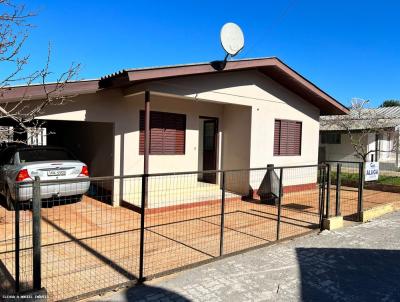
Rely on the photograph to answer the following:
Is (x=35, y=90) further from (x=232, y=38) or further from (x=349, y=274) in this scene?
(x=349, y=274)

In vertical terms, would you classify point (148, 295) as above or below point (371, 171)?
below

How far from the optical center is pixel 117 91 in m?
8.56

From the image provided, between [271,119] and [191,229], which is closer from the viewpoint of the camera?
[191,229]

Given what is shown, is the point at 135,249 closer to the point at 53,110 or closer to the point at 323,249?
the point at 323,249

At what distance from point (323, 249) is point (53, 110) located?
238 inches

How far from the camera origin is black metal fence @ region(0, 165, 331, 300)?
4.04 meters

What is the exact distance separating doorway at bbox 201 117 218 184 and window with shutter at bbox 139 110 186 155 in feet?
4.36

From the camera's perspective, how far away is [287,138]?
11586 millimetres

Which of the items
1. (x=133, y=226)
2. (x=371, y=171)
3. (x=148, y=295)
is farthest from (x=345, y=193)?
(x=148, y=295)


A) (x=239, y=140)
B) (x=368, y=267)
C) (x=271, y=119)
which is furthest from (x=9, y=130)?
(x=271, y=119)

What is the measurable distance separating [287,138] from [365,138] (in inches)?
436

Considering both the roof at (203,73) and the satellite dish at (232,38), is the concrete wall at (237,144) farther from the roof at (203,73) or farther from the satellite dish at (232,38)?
the satellite dish at (232,38)

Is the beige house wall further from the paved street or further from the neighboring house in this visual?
the neighboring house

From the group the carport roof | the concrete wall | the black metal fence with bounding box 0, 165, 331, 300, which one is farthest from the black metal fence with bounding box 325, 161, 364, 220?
the concrete wall
